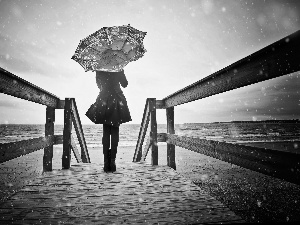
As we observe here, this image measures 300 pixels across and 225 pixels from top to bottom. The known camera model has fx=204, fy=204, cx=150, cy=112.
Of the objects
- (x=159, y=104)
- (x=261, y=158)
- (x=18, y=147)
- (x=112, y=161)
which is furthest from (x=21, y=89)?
(x=261, y=158)

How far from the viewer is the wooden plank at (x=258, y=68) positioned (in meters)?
1.26

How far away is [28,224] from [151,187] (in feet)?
4.40

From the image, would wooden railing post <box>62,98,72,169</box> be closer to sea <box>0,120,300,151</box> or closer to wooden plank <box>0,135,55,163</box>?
wooden plank <box>0,135,55,163</box>

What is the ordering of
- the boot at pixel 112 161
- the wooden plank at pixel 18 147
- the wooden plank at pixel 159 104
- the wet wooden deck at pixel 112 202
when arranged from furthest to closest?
the wooden plank at pixel 159 104 → the boot at pixel 112 161 → the wooden plank at pixel 18 147 → the wet wooden deck at pixel 112 202

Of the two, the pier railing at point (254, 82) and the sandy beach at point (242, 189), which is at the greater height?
the pier railing at point (254, 82)

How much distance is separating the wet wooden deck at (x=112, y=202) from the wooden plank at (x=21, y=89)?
1092 mm

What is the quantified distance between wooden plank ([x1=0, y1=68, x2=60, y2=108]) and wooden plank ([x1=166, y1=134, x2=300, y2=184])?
2.27 m

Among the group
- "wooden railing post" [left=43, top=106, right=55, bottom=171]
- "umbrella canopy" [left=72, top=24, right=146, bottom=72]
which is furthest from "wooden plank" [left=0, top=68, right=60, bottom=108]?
"umbrella canopy" [left=72, top=24, right=146, bottom=72]

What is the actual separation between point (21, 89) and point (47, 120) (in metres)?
1.31

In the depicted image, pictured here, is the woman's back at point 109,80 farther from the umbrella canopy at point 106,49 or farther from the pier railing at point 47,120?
the pier railing at point 47,120

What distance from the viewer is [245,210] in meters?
3.62

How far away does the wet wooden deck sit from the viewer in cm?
165

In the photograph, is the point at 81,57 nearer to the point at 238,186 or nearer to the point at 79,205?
the point at 79,205

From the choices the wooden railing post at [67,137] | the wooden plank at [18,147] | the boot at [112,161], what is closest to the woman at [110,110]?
the boot at [112,161]
